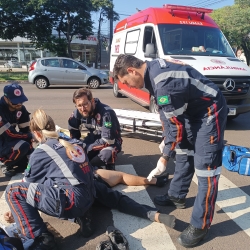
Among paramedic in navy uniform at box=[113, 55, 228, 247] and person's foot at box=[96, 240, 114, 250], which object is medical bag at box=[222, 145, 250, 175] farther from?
person's foot at box=[96, 240, 114, 250]

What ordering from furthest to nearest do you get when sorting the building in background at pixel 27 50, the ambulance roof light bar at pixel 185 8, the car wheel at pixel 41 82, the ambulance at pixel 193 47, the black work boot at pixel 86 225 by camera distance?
the building in background at pixel 27 50, the car wheel at pixel 41 82, the ambulance roof light bar at pixel 185 8, the ambulance at pixel 193 47, the black work boot at pixel 86 225

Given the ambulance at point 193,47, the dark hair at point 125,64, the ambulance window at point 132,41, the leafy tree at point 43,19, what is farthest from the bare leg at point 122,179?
the leafy tree at point 43,19

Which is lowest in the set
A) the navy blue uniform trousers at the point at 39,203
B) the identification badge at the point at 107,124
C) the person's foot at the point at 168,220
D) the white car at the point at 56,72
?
the person's foot at the point at 168,220

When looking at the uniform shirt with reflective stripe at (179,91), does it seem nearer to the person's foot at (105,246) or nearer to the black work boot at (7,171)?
the person's foot at (105,246)

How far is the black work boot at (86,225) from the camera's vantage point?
2.82m

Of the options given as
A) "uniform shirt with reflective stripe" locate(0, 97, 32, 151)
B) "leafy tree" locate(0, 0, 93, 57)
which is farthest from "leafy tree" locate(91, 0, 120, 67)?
"uniform shirt with reflective stripe" locate(0, 97, 32, 151)

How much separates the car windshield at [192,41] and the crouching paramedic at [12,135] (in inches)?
149

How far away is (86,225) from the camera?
285cm

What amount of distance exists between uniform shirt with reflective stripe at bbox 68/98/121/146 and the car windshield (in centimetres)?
317

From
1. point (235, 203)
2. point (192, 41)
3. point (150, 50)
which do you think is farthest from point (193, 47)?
point (235, 203)

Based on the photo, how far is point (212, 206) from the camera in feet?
8.83

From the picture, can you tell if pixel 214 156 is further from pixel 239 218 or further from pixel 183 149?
pixel 239 218

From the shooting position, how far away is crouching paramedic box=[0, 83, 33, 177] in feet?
13.5

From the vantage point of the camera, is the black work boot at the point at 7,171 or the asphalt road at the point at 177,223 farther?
the black work boot at the point at 7,171
